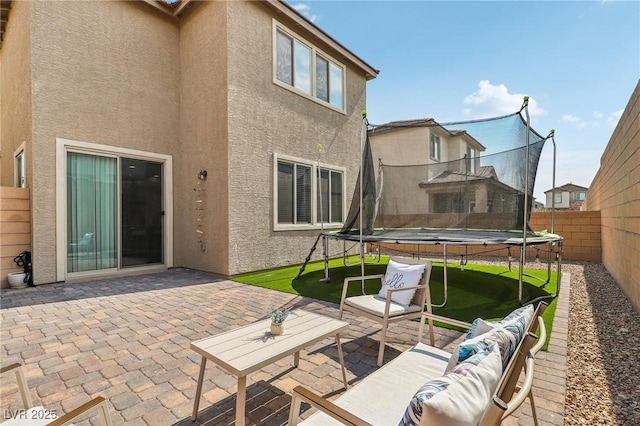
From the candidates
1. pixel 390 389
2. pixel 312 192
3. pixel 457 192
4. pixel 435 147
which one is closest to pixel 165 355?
pixel 390 389

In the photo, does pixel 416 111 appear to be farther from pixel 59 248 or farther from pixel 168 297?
pixel 59 248

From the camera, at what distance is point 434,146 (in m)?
7.53

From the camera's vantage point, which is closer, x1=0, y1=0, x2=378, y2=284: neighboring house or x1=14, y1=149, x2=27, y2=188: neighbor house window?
x1=0, y1=0, x2=378, y2=284: neighboring house

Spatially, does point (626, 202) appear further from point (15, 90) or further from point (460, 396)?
point (15, 90)

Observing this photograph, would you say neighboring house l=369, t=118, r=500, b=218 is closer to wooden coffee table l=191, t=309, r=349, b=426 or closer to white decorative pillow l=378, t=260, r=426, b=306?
white decorative pillow l=378, t=260, r=426, b=306

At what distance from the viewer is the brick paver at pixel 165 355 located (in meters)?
2.22

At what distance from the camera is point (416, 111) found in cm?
803

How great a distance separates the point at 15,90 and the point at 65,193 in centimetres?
336

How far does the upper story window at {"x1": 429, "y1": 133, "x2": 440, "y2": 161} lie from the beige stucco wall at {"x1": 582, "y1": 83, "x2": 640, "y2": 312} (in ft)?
10.2

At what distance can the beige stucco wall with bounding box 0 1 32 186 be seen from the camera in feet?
19.6

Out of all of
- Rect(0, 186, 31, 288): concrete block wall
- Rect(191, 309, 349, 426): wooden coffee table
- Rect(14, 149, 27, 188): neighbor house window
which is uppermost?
Rect(14, 149, 27, 188): neighbor house window

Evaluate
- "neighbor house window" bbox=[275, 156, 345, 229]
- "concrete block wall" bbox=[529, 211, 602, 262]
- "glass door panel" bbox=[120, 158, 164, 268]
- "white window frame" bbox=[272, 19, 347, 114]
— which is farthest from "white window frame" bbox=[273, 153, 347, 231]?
→ "concrete block wall" bbox=[529, 211, 602, 262]

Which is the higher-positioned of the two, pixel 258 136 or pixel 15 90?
pixel 15 90

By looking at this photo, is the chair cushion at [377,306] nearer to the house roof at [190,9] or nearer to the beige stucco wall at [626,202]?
the beige stucco wall at [626,202]
